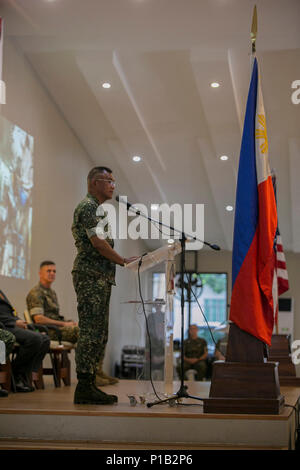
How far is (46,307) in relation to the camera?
223 inches

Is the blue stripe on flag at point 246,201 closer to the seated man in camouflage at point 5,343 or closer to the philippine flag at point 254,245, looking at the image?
the philippine flag at point 254,245

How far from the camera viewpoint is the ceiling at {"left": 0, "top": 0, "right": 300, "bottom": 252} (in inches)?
221

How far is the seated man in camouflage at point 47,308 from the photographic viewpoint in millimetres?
5461

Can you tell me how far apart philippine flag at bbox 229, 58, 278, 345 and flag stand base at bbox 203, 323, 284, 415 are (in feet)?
0.26

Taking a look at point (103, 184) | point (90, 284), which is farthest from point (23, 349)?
point (103, 184)

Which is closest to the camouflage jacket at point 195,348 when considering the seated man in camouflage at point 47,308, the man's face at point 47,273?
the seated man in camouflage at point 47,308

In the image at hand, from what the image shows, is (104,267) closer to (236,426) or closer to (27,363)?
(236,426)

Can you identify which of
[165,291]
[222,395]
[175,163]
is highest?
[175,163]

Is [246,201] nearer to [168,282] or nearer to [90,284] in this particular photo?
[168,282]

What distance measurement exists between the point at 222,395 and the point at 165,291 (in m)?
0.83

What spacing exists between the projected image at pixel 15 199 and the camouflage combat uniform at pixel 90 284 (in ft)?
8.99

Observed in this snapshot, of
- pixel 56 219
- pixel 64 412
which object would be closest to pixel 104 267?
pixel 64 412

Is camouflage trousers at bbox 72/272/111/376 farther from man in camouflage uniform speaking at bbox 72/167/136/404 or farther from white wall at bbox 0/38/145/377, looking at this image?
white wall at bbox 0/38/145/377

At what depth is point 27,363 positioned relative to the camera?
461cm
